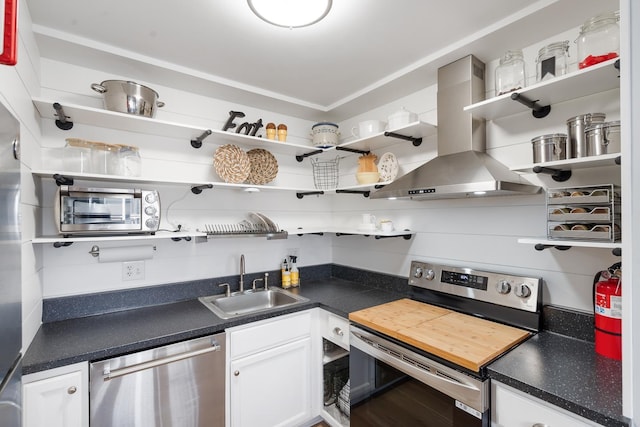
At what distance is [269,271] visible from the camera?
246 centimetres

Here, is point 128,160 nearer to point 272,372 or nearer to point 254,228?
point 254,228

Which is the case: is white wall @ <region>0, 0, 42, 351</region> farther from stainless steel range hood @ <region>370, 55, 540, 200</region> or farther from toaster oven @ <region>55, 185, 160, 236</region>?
stainless steel range hood @ <region>370, 55, 540, 200</region>

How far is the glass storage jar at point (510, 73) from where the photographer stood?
5.02ft

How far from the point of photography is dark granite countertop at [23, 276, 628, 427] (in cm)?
101

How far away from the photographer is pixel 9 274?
2.98ft

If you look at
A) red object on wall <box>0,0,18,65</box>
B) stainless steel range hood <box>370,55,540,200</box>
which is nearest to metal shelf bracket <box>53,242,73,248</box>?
red object on wall <box>0,0,18,65</box>

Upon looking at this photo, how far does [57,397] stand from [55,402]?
0.02 m

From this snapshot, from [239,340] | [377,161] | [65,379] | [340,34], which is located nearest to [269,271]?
[239,340]

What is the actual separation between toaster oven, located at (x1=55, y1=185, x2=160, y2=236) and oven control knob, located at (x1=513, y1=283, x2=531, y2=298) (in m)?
1.90

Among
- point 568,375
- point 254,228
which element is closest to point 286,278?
point 254,228

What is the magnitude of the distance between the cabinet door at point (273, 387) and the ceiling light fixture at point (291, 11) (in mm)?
1696

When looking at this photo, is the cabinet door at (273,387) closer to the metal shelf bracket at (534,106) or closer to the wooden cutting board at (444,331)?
the wooden cutting board at (444,331)

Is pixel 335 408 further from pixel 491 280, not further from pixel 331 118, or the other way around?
pixel 331 118

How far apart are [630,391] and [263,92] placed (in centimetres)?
222
